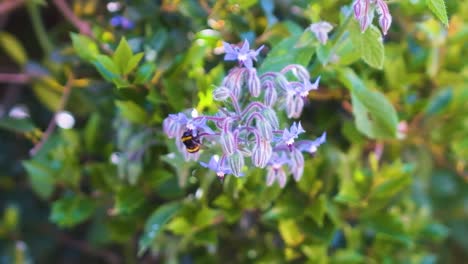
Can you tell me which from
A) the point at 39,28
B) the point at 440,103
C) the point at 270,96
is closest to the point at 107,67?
the point at 270,96

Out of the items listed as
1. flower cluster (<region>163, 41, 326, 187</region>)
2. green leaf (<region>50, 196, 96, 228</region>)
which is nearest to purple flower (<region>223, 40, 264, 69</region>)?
flower cluster (<region>163, 41, 326, 187</region>)

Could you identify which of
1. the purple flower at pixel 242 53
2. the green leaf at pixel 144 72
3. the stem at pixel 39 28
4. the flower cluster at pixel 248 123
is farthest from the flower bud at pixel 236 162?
the stem at pixel 39 28

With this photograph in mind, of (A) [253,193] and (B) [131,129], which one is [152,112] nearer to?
(B) [131,129]

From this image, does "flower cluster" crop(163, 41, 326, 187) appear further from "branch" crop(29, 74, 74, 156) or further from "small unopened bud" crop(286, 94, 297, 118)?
"branch" crop(29, 74, 74, 156)

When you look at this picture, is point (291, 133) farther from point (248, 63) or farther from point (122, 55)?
point (122, 55)

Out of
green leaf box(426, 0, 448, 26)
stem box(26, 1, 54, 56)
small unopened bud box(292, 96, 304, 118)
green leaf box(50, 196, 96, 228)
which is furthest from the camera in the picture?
stem box(26, 1, 54, 56)

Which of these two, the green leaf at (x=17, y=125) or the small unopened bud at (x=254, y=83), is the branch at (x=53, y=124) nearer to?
the green leaf at (x=17, y=125)
